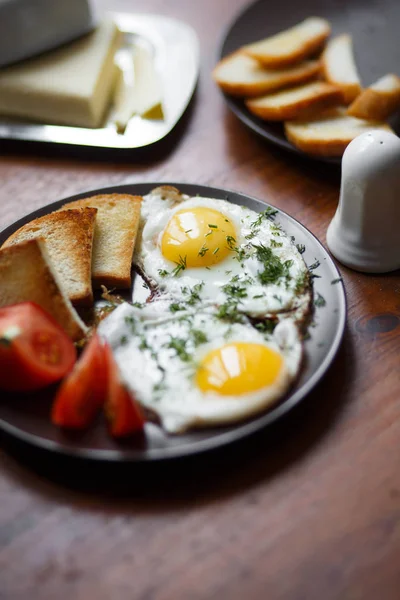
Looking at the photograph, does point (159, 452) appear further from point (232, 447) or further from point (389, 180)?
point (389, 180)

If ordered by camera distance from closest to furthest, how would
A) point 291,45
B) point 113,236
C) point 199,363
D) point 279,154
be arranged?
point 199,363 < point 113,236 < point 279,154 < point 291,45

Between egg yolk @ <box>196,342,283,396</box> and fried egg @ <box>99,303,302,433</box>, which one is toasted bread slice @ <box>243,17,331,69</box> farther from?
egg yolk @ <box>196,342,283,396</box>

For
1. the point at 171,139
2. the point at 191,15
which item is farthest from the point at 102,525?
the point at 191,15

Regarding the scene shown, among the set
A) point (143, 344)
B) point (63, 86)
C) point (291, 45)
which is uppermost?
point (63, 86)

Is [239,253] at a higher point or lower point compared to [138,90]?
lower

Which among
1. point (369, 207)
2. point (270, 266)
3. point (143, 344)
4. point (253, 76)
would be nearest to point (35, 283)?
point (143, 344)

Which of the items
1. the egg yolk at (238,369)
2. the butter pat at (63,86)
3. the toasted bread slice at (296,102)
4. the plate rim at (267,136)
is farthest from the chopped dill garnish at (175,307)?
the butter pat at (63,86)

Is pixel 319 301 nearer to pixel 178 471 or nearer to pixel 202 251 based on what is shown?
pixel 202 251

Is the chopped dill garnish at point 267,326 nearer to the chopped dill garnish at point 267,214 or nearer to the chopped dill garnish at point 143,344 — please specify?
the chopped dill garnish at point 143,344
